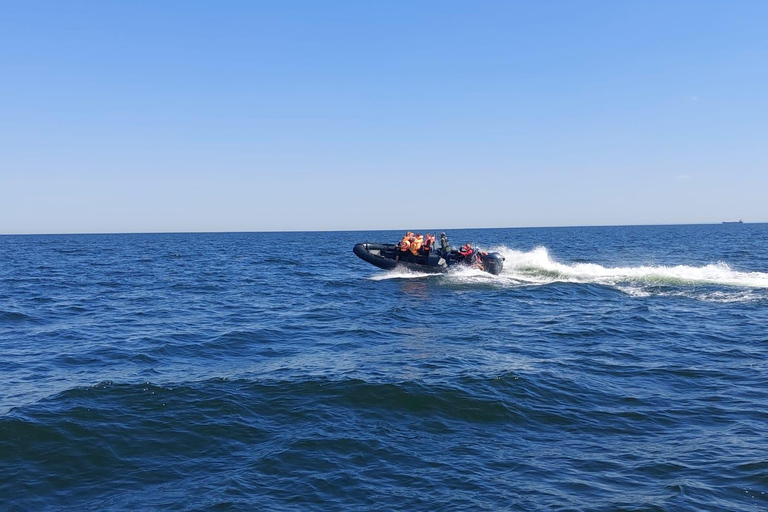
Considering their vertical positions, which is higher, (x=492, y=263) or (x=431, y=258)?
(x=431, y=258)

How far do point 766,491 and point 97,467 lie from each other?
904 cm

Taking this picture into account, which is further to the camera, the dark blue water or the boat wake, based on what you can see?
the boat wake

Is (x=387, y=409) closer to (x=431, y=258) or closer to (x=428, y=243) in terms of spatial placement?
(x=431, y=258)

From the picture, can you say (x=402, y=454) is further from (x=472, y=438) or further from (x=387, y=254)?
(x=387, y=254)

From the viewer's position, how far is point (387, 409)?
33.8 feet

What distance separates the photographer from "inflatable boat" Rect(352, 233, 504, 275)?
1214 inches

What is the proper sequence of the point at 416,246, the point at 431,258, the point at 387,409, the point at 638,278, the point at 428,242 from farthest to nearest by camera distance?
the point at 428,242, the point at 416,246, the point at 431,258, the point at 638,278, the point at 387,409

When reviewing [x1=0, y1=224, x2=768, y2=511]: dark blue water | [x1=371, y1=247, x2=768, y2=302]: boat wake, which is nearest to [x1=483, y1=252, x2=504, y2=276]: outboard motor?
[x1=371, y1=247, x2=768, y2=302]: boat wake

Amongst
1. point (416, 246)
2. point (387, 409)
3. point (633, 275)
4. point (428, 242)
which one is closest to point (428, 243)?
point (428, 242)

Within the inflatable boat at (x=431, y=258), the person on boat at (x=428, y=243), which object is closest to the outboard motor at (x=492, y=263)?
the inflatable boat at (x=431, y=258)

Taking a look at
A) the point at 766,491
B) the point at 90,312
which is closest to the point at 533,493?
the point at 766,491

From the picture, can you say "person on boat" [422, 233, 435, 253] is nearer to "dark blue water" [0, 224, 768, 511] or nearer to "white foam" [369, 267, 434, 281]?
"white foam" [369, 267, 434, 281]

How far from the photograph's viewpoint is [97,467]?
26.4 ft

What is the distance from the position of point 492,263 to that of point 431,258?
11.1 feet
